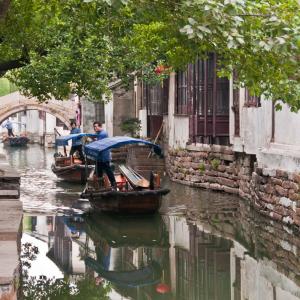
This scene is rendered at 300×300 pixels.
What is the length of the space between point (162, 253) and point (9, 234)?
11.8 feet

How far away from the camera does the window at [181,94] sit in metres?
21.9

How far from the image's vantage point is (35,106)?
4628cm

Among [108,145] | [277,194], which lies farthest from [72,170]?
[277,194]

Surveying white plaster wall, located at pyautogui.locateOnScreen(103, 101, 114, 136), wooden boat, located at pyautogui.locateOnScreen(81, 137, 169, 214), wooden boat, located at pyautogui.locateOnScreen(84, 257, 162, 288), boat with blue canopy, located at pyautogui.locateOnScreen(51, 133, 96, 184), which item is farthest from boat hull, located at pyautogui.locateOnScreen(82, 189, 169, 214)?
white plaster wall, located at pyautogui.locateOnScreen(103, 101, 114, 136)

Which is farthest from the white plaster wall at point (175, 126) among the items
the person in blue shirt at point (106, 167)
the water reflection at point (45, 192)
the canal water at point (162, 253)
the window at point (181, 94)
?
the person in blue shirt at point (106, 167)

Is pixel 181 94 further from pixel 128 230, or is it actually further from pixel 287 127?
pixel 128 230

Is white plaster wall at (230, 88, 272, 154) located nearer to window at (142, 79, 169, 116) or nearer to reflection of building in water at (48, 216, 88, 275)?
reflection of building in water at (48, 216, 88, 275)

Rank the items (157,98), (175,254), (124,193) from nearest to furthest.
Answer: (175,254) < (124,193) < (157,98)

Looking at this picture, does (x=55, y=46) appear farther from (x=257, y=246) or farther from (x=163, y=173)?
(x=163, y=173)

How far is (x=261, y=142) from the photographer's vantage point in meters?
16.2

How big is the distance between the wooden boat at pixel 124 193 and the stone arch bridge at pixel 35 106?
2947 centimetres

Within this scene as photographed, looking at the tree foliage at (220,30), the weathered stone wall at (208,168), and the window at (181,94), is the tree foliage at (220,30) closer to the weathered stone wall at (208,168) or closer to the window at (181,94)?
the weathered stone wall at (208,168)

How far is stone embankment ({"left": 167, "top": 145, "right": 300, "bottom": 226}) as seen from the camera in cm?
1363

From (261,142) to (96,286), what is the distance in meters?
7.32
